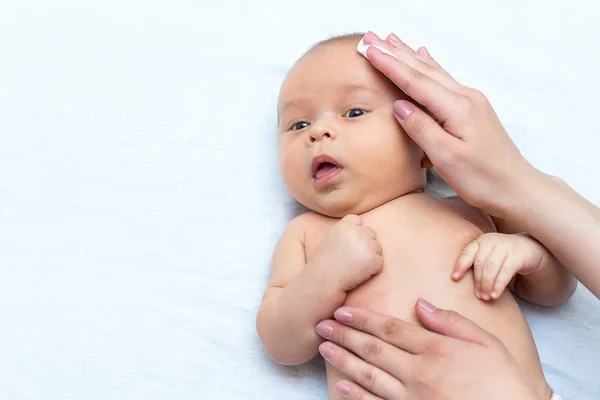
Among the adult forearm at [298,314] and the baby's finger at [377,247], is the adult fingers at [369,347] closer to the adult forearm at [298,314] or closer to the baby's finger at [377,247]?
the adult forearm at [298,314]

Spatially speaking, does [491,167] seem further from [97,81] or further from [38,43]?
[38,43]

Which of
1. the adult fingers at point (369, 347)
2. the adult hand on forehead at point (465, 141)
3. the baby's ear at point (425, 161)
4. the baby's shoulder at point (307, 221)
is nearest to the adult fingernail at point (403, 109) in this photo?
the adult hand on forehead at point (465, 141)

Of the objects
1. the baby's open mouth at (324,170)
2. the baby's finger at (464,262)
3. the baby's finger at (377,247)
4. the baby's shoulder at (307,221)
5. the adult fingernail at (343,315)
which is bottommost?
the adult fingernail at (343,315)

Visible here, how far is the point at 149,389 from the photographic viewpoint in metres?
1.19

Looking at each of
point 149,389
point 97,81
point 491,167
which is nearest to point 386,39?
point 491,167

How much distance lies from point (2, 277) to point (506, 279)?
905 mm

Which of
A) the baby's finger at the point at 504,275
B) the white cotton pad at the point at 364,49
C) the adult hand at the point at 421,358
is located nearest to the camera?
the adult hand at the point at 421,358

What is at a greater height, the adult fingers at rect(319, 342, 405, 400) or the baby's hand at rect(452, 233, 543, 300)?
the baby's hand at rect(452, 233, 543, 300)

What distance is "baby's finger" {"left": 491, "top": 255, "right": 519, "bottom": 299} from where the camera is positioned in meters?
1.08

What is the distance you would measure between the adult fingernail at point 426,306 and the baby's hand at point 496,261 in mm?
67

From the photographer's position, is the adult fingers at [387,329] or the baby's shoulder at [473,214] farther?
the baby's shoulder at [473,214]

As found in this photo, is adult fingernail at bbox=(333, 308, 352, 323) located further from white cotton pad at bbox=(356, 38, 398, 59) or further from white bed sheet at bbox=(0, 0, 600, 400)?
white cotton pad at bbox=(356, 38, 398, 59)

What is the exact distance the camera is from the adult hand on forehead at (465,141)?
109 cm

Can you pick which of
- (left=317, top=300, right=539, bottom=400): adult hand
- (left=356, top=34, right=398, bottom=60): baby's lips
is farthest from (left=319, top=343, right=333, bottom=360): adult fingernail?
(left=356, top=34, right=398, bottom=60): baby's lips
